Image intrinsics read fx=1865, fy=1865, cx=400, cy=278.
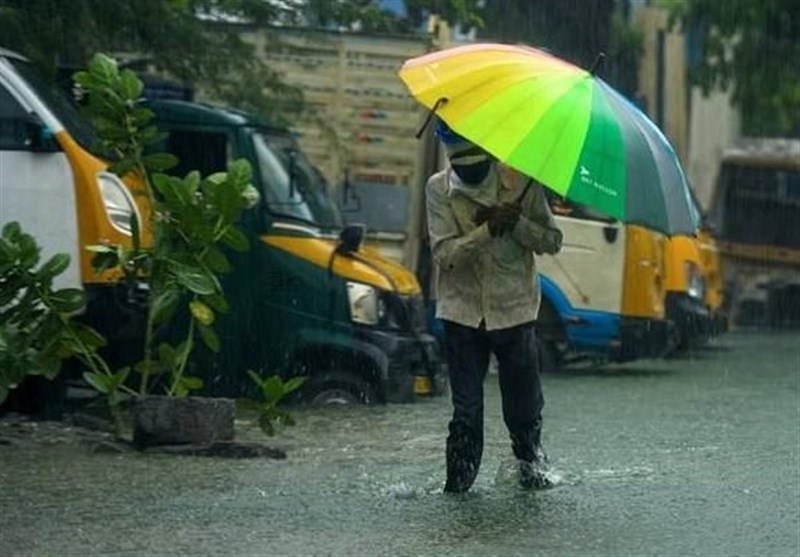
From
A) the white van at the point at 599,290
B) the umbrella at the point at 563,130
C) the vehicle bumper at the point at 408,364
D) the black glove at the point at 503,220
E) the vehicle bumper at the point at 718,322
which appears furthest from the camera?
the vehicle bumper at the point at 718,322

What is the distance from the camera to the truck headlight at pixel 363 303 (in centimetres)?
1252

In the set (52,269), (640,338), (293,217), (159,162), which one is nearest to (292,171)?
(293,217)

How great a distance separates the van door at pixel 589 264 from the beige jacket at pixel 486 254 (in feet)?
25.3

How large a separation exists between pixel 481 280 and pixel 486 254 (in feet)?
0.44

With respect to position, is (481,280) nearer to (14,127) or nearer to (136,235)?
(136,235)

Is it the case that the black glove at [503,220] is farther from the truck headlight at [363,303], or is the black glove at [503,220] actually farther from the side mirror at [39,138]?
the truck headlight at [363,303]

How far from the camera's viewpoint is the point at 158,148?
1268 cm

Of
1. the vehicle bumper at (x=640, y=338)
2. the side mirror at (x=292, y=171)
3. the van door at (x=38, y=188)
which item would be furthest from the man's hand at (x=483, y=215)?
the vehicle bumper at (x=640, y=338)

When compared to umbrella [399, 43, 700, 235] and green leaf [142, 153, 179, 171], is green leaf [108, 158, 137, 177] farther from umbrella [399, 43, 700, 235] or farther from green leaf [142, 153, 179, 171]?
umbrella [399, 43, 700, 235]

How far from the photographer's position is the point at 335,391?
12.4 m

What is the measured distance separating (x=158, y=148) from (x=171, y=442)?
127 inches

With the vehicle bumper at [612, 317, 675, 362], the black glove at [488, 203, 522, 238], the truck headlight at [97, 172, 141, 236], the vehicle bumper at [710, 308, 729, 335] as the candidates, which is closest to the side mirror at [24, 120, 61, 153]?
the truck headlight at [97, 172, 141, 236]

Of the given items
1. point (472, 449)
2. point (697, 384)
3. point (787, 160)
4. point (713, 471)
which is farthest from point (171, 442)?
point (787, 160)

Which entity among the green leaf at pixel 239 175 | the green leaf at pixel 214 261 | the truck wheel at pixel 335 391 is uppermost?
the green leaf at pixel 239 175
